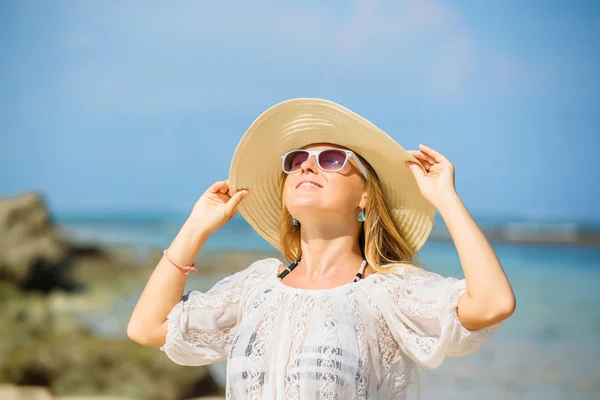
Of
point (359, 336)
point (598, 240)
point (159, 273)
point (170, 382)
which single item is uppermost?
point (598, 240)

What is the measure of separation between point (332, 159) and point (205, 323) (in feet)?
2.12

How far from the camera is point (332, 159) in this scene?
2.55 metres

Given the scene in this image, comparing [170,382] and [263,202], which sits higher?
[263,202]

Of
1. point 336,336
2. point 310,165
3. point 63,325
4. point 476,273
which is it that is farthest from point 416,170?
point 63,325

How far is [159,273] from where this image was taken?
2566mm

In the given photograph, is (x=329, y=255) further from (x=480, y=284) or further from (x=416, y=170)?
(x=480, y=284)

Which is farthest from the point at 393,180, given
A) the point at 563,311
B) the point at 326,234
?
the point at 563,311

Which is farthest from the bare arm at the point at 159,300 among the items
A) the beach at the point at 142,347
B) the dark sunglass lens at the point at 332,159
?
the beach at the point at 142,347

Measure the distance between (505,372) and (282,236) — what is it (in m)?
5.03

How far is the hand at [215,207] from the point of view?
8.69ft

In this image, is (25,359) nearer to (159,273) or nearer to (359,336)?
(159,273)

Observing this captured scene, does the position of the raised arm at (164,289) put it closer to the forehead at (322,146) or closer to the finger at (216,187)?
the finger at (216,187)

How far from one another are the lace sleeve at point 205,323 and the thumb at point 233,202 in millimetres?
240

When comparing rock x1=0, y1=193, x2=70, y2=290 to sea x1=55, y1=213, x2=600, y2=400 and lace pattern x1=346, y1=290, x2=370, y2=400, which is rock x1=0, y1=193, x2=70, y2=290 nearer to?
sea x1=55, y1=213, x2=600, y2=400
